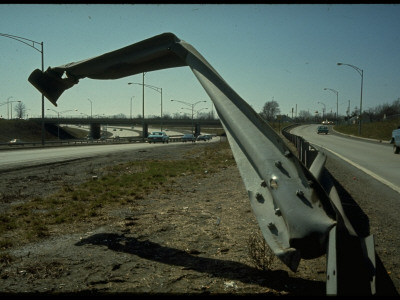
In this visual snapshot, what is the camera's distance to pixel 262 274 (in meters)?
3.82

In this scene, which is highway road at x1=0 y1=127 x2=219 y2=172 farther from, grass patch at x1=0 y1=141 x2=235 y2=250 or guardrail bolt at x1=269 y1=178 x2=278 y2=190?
guardrail bolt at x1=269 y1=178 x2=278 y2=190

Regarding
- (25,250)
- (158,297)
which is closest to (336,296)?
(158,297)

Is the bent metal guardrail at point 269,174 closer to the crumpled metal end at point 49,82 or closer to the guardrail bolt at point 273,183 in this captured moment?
the guardrail bolt at point 273,183

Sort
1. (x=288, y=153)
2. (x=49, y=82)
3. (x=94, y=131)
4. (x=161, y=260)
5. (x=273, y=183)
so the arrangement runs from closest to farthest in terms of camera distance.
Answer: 1. (x=273, y=183)
2. (x=288, y=153)
3. (x=161, y=260)
4. (x=49, y=82)
5. (x=94, y=131)

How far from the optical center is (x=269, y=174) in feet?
9.12

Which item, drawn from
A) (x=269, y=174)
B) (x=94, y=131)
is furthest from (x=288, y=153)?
(x=94, y=131)

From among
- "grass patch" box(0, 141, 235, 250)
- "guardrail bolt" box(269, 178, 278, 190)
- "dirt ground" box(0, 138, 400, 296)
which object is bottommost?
"grass patch" box(0, 141, 235, 250)

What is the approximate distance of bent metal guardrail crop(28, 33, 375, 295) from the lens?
2.47m

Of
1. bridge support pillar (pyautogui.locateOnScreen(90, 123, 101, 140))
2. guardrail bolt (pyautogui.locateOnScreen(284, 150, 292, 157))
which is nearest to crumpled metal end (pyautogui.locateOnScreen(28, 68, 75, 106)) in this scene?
guardrail bolt (pyautogui.locateOnScreen(284, 150, 292, 157))

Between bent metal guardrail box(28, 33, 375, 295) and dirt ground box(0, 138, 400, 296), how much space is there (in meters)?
0.96

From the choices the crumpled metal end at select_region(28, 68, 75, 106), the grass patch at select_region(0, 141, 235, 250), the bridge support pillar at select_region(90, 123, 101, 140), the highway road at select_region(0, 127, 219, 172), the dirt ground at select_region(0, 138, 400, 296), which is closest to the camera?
the dirt ground at select_region(0, 138, 400, 296)

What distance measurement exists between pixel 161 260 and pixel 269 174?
2182 millimetres

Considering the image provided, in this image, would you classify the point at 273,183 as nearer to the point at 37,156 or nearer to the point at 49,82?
the point at 49,82

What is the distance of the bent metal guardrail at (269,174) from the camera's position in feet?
8.11
